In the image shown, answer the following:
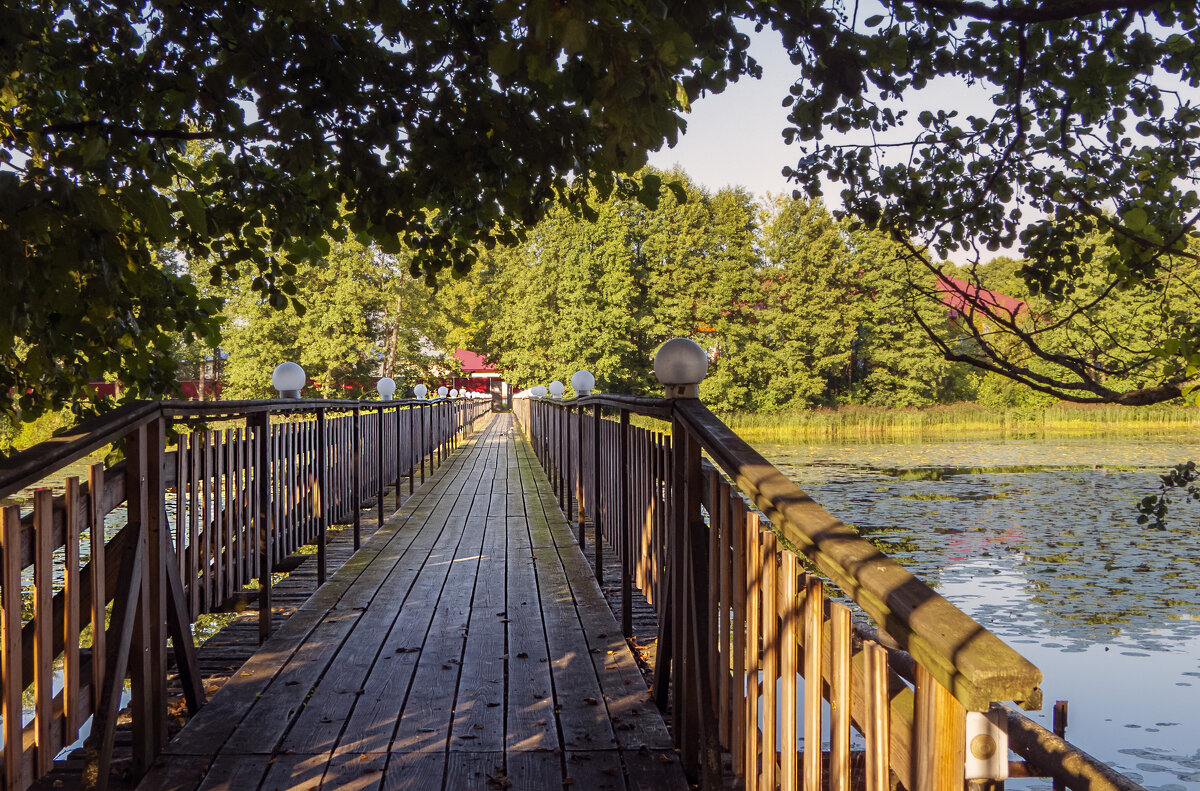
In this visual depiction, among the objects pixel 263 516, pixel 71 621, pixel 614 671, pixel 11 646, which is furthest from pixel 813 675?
pixel 263 516

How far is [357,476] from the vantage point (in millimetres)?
7016

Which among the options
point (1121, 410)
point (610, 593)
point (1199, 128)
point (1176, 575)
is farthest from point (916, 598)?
point (1121, 410)

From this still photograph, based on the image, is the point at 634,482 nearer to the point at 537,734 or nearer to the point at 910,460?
the point at 537,734

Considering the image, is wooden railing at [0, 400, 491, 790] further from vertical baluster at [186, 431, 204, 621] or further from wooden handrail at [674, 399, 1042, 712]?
wooden handrail at [674, 399, 1042, 712]

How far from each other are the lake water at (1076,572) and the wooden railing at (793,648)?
3347 mm

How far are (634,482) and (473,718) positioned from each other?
1250 millimetres

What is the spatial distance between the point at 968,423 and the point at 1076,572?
29351mm

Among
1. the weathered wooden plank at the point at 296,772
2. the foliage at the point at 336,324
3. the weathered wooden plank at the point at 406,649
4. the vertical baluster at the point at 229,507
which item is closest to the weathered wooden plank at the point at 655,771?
the weathered wooden plank at the point at 406,649

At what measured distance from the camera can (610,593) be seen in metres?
5.08

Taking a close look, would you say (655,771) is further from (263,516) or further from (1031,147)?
(1031,147)

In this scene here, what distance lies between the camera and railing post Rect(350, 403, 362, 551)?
6.58 m

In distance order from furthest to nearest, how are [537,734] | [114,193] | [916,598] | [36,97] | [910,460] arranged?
[910,460] → [36,97] → [537,734] → [114,193] → [916,598]

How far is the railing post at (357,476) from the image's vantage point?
6.58 m

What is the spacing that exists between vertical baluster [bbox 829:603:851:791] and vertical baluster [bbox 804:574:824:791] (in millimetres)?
32
